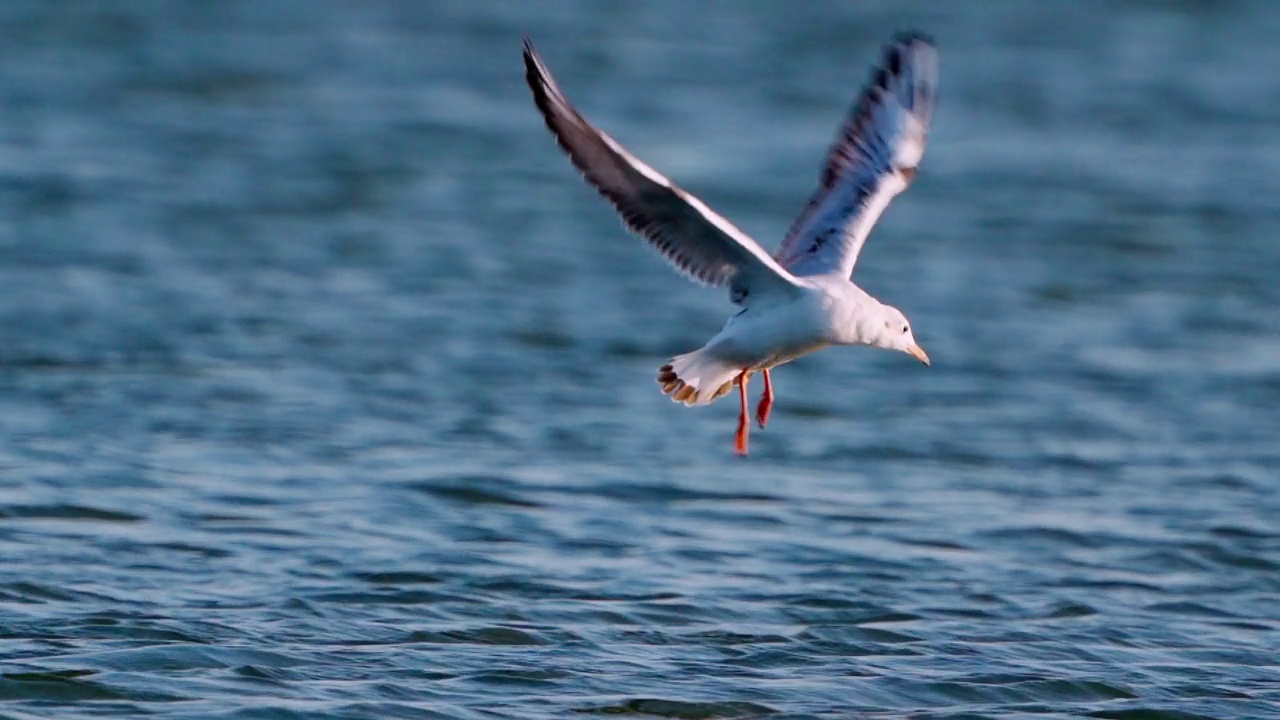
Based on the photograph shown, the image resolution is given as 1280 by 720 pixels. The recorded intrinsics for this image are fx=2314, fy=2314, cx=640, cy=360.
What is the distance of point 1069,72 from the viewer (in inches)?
880

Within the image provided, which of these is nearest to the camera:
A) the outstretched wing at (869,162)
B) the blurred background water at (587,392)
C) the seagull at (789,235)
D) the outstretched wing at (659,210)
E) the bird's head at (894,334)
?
the outstretched wing at (659,210)

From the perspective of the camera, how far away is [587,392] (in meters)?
12.9

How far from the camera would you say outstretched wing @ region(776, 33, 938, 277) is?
9.48 meters

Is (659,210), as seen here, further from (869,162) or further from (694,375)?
(869,162)

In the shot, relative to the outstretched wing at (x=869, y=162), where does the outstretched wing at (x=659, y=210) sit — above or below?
below

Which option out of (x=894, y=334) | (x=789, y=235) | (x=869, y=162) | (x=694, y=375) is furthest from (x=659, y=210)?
(x=869, y=162)

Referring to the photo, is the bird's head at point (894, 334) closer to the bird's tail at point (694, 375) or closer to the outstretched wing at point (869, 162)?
the outstretched wing at point (869, 162)

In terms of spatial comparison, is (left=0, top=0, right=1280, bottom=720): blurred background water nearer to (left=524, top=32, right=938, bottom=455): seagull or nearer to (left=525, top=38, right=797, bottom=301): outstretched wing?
(left=524, top=32, right=938, bottom=455): seagull

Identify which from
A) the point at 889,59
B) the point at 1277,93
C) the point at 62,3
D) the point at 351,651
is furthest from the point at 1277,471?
the point at 62,3

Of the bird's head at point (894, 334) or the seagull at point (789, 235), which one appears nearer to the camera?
the seagull at point (789, 235)

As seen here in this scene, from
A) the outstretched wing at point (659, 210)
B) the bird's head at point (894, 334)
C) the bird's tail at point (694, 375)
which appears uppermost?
the outstretched wing at point (659, 210)

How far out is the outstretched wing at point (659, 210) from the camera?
25.8 feet

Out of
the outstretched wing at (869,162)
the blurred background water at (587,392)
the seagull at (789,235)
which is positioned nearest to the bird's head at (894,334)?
the seagull at (789,235)

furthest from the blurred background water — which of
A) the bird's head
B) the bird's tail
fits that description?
the bird's head
